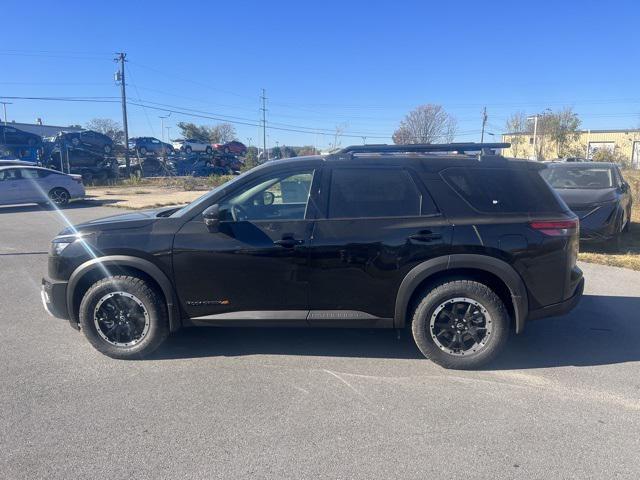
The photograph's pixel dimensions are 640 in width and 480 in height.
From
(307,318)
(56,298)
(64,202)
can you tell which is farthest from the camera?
(64,202)

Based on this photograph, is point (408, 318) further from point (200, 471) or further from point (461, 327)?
point (200, 471)

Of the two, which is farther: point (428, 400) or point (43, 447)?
point (428, 400)

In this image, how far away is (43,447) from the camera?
3014 mm

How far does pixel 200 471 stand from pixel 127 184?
99.5 feet

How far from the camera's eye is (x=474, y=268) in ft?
13.4

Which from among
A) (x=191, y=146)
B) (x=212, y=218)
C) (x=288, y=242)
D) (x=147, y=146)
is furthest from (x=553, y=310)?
(x=191, y=146)

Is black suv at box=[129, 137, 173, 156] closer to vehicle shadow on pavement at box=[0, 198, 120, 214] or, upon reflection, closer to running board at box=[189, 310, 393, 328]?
vehicle shadow on pavement at box=[0, 198, 120, 214]

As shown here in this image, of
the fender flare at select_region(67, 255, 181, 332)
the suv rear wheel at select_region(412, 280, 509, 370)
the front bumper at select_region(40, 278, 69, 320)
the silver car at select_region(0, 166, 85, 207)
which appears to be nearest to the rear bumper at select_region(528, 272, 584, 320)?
the suv rear wheel at select_region(412, 280, 509, 370)

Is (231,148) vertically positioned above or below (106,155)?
above

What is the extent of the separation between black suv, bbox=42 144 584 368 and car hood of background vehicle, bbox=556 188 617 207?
17.1 ft

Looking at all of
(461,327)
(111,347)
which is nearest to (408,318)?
(461,327)

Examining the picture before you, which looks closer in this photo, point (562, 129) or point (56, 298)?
point (56, 298)

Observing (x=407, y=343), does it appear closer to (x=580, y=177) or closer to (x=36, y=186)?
(x=580, y=177)

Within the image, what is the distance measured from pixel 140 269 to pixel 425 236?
2.46 metres
